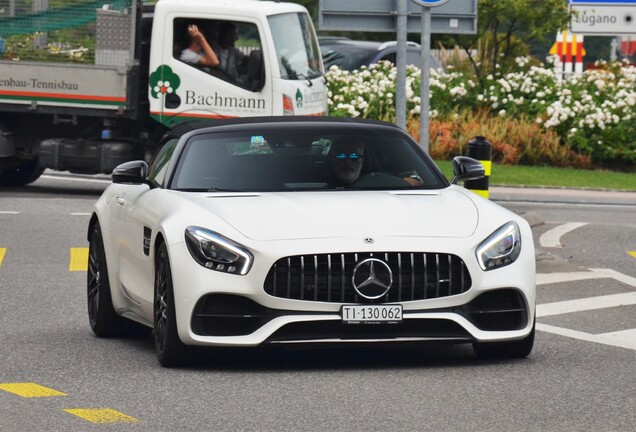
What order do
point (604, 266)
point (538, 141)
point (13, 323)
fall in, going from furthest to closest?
point (538, 141), point (604, 266), point (13, 323)

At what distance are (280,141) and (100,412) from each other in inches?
112

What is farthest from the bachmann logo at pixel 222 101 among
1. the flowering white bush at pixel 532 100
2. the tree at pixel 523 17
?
the tree at pixel 523 17

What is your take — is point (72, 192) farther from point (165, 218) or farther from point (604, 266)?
point (165, 218)

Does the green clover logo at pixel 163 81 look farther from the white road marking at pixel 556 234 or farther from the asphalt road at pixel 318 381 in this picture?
the asphalt road at pixel 318 381

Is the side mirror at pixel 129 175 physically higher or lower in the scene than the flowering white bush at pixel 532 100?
higher

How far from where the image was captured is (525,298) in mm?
9078

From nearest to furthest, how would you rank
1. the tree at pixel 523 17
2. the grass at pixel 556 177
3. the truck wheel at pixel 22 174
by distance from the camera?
the truck wheel at pixel 22 174, the grass at pixel 556 177, the tree at pixel 523 17

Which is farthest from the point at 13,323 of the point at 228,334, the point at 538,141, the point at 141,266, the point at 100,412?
the point at 538,141

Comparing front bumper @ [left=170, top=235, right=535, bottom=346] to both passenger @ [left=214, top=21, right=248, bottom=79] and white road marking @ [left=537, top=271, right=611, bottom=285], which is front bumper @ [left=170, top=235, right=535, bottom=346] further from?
passenger @ [left=214, top=21, right=248, bottom=79]

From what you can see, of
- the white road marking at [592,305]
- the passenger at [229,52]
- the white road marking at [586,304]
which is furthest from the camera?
the passenger at [229,52]

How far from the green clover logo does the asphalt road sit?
8596mm

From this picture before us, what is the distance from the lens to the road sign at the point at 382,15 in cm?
1720

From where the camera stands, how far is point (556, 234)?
1848 cm

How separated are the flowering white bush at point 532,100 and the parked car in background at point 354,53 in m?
1.78
